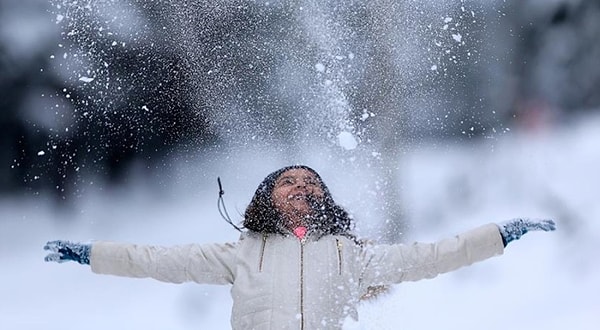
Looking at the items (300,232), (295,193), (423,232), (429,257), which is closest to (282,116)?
(423,232)

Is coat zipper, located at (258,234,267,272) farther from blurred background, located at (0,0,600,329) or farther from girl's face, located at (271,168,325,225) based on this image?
blurred background, located at (0,0,600,329)

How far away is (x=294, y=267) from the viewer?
7.95 ft

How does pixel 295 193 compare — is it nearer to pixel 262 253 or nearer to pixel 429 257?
pixel 262 253

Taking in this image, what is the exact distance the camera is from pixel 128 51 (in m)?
3.89

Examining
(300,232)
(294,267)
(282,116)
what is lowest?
(294,267)

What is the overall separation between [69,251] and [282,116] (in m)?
1.68

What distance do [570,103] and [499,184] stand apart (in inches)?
23.1

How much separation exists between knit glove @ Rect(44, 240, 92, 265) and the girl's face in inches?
25.4

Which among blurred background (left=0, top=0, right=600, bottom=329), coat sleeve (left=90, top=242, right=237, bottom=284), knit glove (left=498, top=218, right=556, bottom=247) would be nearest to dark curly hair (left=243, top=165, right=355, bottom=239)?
coat sleeve (left=90, top=242, right=237, bottom=284)

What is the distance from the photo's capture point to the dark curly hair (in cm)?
255

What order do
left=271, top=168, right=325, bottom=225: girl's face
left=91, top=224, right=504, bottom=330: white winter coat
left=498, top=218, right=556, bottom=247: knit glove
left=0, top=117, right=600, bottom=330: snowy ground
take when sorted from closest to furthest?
left=91, top=224, right=504, bottom=330: white winter coat < left=498, top=218, right=556, bottom=247: knit glove < left=271, top=168, right=325, bottom=225: girl's face < left=0, top=117, right=600, bottom=330: snowy ground

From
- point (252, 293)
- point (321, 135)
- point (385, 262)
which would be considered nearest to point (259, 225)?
point (252, 293)

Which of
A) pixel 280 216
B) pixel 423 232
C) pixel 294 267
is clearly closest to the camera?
pixel 294 267

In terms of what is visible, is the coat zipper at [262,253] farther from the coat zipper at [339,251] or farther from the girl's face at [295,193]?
the coat zipper at [339,251]
